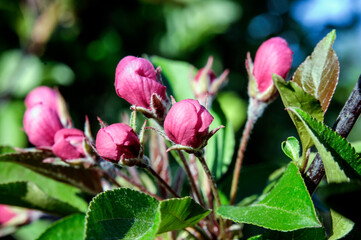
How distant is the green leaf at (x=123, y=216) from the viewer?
0.82 meters

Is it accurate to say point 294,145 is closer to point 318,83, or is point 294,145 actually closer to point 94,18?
point 318,83

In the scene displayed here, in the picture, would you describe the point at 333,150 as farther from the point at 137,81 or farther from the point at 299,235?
the point at 137,81

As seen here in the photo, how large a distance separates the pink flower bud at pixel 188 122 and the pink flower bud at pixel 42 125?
379 millimetres

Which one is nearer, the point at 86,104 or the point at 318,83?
the point at 318,83

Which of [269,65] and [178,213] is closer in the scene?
[178,213]

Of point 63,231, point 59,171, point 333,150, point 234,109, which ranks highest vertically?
point 333,150

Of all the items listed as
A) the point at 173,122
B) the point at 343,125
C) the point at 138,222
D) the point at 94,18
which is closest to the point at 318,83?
the point at 343,125

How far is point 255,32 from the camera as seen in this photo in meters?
3.81

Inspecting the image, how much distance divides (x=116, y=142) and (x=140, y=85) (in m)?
0.14

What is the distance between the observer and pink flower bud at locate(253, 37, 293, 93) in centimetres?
103

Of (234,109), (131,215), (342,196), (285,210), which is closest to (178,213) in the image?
(131,215)

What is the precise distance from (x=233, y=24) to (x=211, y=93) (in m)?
2.47

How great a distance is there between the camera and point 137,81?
3.03 ft

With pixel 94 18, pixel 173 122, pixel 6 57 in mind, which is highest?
pixel 173 122
